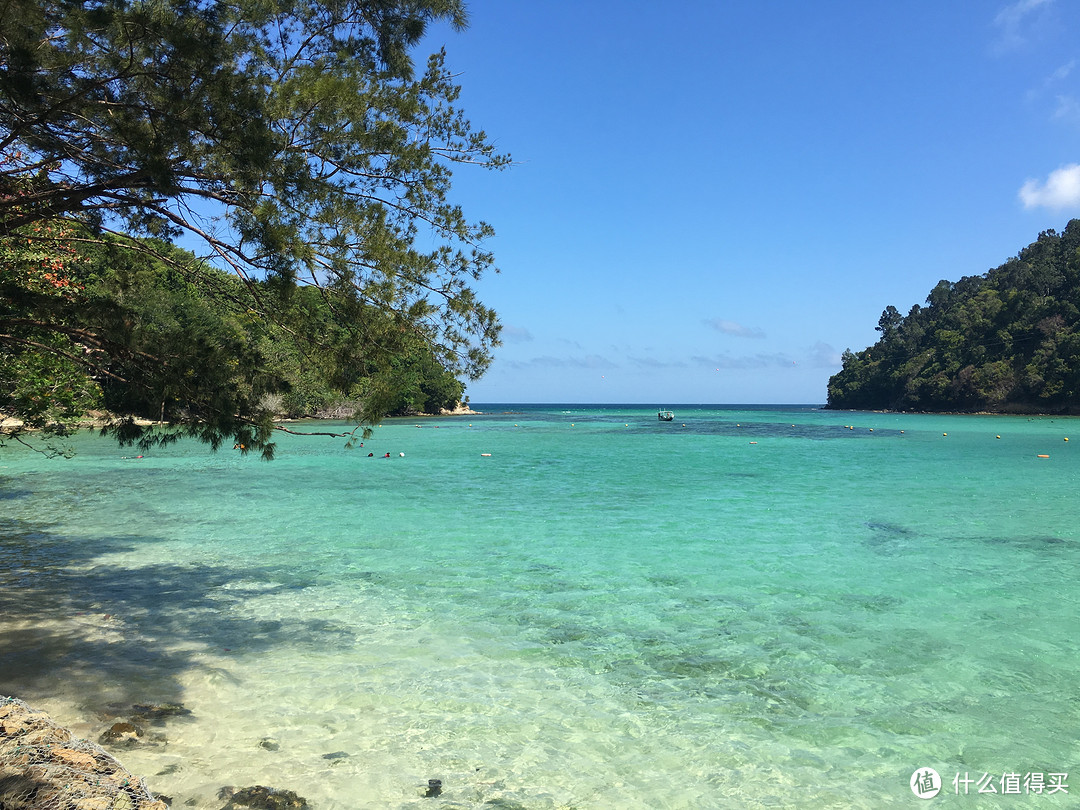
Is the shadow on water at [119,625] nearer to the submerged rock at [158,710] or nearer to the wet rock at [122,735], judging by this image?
the submerged rock at [158,710]

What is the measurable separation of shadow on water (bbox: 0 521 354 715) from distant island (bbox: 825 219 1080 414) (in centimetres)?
8144

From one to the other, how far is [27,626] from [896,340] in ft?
383

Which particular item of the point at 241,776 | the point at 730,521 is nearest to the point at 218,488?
the point at 730,521

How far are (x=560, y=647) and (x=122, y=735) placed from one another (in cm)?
344

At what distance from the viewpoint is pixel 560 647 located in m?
6.06

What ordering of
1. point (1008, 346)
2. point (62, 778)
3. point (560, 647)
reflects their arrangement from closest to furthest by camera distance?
1. point (62, 778)
2. point (560, 647)
3. point (1008, 346)

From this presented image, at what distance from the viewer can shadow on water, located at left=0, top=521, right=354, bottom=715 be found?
4844mm

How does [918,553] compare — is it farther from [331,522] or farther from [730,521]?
[331,522]

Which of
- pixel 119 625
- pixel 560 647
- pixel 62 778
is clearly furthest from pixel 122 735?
pixel 560 647

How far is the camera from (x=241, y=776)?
362 centimetres

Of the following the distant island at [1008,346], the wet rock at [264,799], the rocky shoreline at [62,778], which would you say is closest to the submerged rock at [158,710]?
the rocky shoreline at [62,778]

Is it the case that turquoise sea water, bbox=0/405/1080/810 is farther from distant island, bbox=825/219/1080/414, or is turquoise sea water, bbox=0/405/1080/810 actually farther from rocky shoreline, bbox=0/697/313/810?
distant island, bbox=825/219/1080/414

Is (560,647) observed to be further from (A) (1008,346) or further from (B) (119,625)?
(A) (1008,346)

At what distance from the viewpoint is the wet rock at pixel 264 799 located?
3.30m
